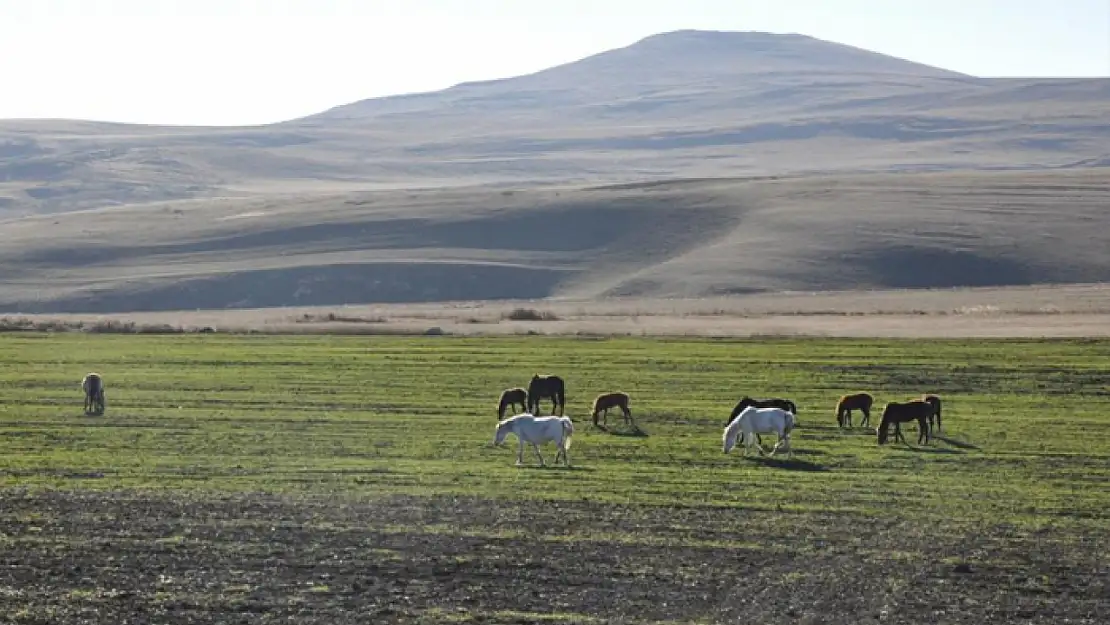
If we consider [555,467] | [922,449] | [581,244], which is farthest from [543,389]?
[581,244]

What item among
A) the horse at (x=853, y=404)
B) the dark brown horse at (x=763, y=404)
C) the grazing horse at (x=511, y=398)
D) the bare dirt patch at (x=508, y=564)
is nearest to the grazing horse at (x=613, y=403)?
the grazing horse at (x=511, y=398)

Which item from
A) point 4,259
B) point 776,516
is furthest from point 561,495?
point 4,259

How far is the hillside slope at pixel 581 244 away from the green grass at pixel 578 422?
1729 inches

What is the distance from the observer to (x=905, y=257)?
326 ft

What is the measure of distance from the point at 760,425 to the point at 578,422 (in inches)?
215

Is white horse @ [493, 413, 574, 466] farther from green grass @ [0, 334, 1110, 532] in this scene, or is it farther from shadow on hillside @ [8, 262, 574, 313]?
shadow on hillside @ [8, 262, 574, 313]

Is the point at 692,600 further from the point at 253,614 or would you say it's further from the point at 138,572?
the point at 138,572

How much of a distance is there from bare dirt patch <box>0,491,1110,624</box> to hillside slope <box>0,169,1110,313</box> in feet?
223

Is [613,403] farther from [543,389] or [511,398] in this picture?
[511,398]

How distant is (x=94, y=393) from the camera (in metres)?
33.3

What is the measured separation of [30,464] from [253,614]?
10.8 meters

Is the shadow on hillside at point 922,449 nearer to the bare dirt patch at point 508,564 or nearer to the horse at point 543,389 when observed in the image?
the bare dirt patch at point 508,564

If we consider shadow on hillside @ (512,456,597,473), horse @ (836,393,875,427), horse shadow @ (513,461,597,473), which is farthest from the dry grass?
horse shadow @ (513,461,597,473)

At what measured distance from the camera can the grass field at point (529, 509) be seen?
56.9 feet
